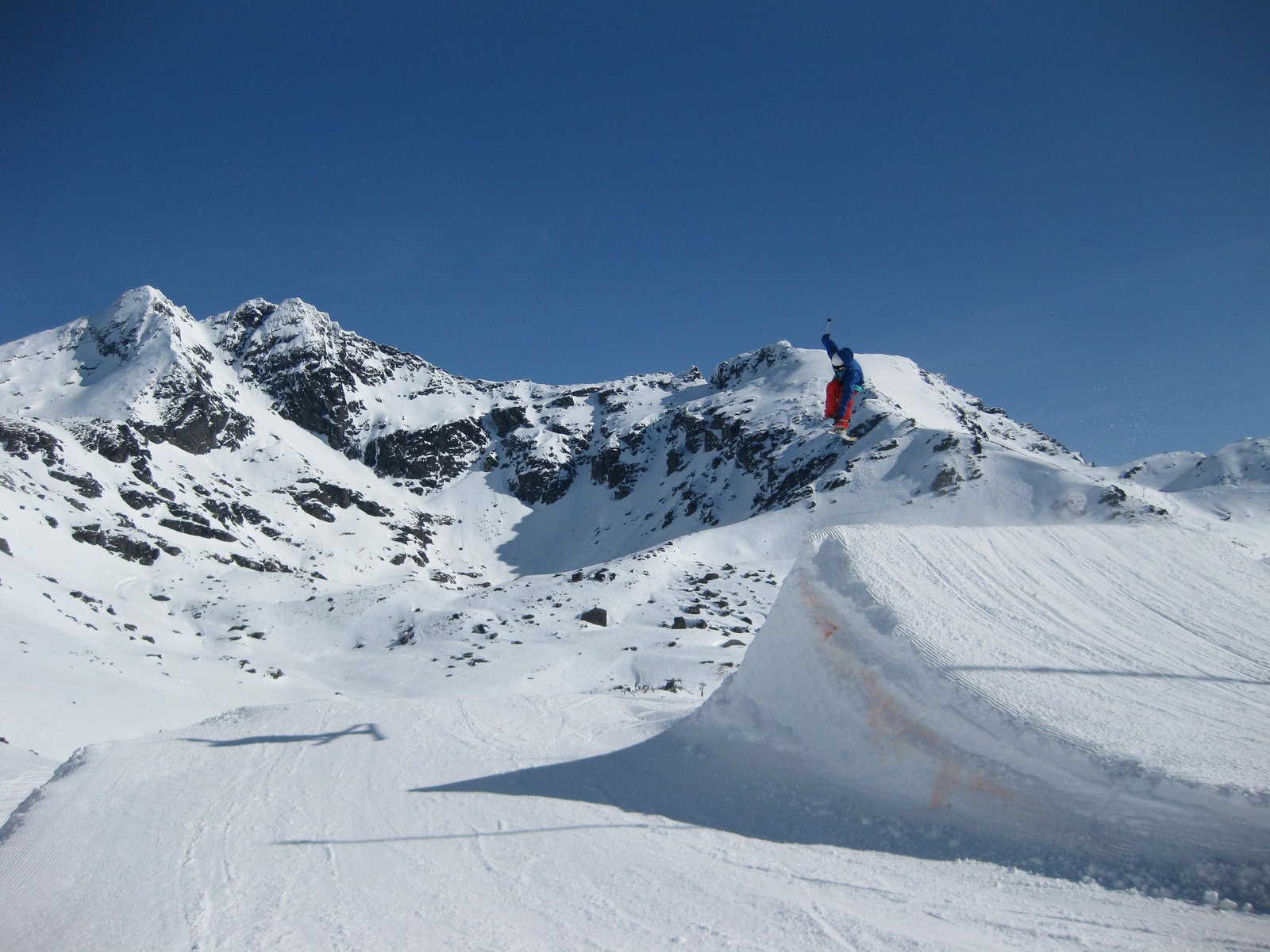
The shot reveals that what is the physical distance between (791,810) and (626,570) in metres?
48.0

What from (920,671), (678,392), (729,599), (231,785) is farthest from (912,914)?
(678,392)

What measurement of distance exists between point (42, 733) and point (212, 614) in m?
29.2

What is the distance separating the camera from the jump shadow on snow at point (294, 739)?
34.7 ft

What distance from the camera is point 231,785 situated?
346 inches

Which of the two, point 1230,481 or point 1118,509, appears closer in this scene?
point 1118,509

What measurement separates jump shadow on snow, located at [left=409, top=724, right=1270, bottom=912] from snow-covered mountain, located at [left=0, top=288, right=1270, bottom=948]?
0.18ft

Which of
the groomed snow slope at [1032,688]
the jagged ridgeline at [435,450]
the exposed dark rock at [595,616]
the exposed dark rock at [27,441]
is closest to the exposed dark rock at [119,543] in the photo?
the jagged ridgeline at [435,450]

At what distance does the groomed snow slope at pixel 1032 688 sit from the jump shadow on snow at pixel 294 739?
16.4 feet

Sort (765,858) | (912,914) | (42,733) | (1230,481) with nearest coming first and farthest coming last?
(912,914) < (765,858) < (42,733) < (1230,481)

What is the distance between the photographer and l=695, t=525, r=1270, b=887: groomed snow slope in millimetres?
5414

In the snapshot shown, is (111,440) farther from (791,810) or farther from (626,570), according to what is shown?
(791,810)

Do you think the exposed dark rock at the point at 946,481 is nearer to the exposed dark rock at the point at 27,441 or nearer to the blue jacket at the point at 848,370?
the blue jacket at the point at 848,370

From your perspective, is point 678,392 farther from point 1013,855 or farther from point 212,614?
point 1013,855

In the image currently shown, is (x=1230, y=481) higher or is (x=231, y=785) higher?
(x=1230, y=481)
